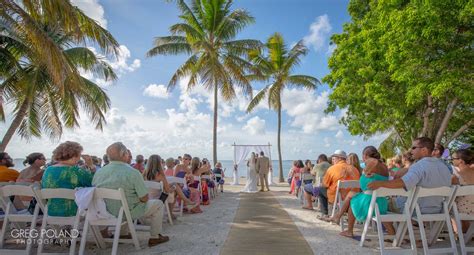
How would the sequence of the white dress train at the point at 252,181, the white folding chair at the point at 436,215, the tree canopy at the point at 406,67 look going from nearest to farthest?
the white folding chair at the point at 436,215 < the tree canopy at the point at 406,67 < the white dress train at the point at 252,181

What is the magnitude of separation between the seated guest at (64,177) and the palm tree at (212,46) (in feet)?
39.6

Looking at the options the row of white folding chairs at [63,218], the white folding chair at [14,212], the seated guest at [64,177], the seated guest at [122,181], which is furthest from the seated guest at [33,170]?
the seated guest at [122,181]

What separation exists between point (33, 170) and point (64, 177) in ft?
5.34

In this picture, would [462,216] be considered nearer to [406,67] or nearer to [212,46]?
[406,67]

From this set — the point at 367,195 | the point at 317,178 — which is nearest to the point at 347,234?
the point at 367,195

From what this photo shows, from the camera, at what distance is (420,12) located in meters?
9.34

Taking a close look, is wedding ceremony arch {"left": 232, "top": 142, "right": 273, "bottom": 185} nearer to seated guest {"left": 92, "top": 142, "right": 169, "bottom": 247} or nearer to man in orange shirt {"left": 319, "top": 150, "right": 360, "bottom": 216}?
man in orange shirt {"left": 319, "top": 150, "right": 360, "bottom": 216}

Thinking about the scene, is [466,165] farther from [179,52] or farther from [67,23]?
[179,52]

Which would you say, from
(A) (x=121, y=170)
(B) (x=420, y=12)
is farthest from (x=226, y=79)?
(A) (x=121, y=170)

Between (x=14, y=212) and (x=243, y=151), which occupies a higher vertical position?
(x=243, y=151)

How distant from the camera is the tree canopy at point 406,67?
954 centimetres

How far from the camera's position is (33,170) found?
197 inches

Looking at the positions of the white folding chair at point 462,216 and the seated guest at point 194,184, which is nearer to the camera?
the white folding chair at point 462,216

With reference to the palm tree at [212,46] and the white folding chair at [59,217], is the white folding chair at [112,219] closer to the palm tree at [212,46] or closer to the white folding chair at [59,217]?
the white folding chair at [59,217]
